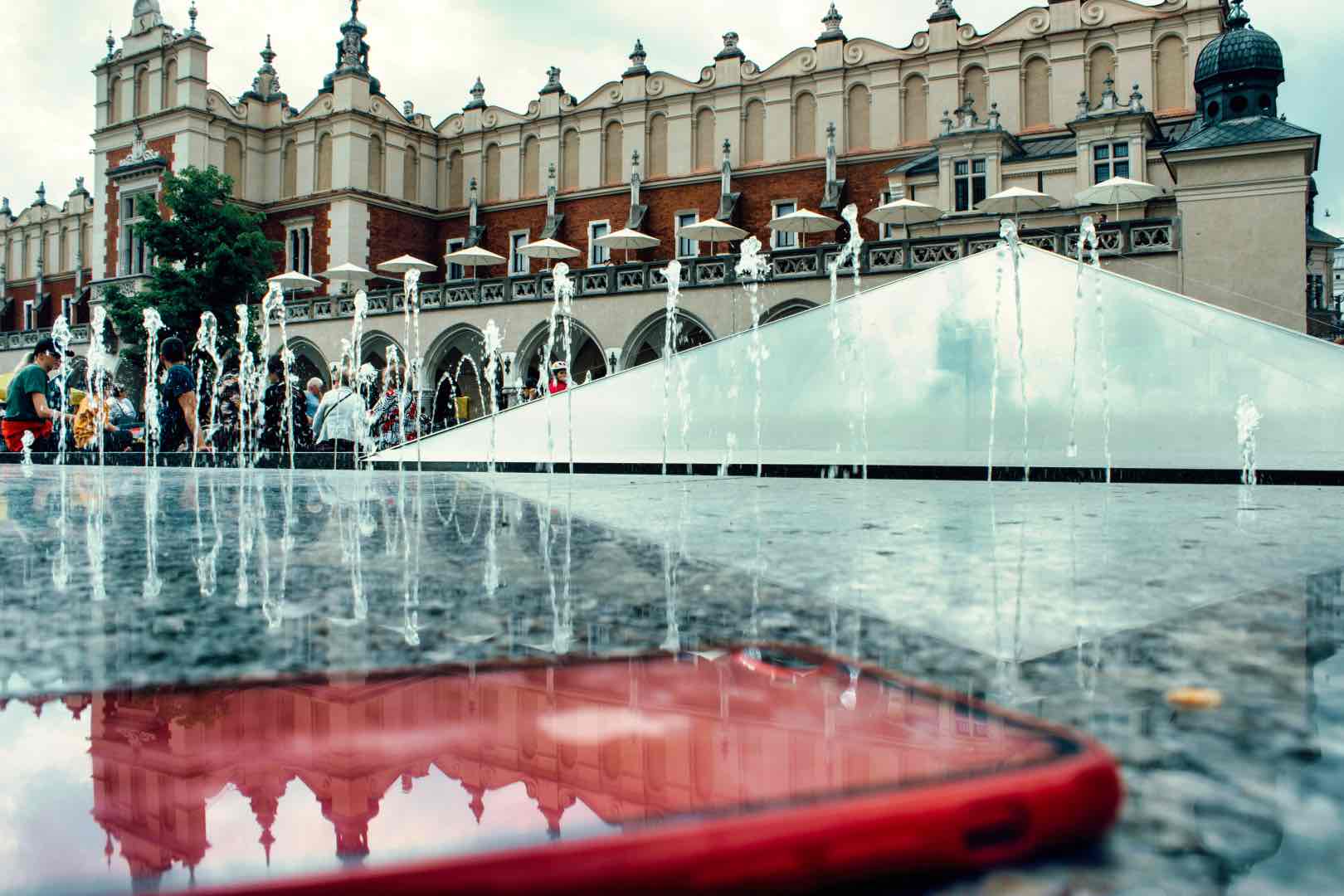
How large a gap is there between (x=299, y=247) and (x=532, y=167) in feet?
27.5

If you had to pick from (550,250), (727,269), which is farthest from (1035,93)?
(550,250)

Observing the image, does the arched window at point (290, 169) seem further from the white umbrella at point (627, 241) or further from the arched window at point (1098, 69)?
the arched window at point (1098, 69)

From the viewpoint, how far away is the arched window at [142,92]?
36.4 m

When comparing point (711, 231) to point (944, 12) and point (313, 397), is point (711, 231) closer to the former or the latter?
point (944, 12)

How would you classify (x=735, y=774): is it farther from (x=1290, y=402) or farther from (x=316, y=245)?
(x=316, y=245)

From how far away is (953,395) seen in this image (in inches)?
274

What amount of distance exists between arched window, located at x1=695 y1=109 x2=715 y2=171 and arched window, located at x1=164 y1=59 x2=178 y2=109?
17836mm

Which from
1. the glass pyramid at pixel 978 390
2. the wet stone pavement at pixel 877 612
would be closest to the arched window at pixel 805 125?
the glass pyramid at pixel 978 390

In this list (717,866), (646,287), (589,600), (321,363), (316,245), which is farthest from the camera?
(316,245)

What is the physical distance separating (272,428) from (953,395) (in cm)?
758

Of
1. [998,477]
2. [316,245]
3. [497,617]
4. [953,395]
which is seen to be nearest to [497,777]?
[497,617]

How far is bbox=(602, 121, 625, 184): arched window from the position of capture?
112ft

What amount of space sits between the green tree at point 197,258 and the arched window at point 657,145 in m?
12.0

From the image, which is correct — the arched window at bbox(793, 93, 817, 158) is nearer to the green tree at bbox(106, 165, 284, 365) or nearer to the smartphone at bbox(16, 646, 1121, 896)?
the green tree at bbox(106, 165, 284, 365)
